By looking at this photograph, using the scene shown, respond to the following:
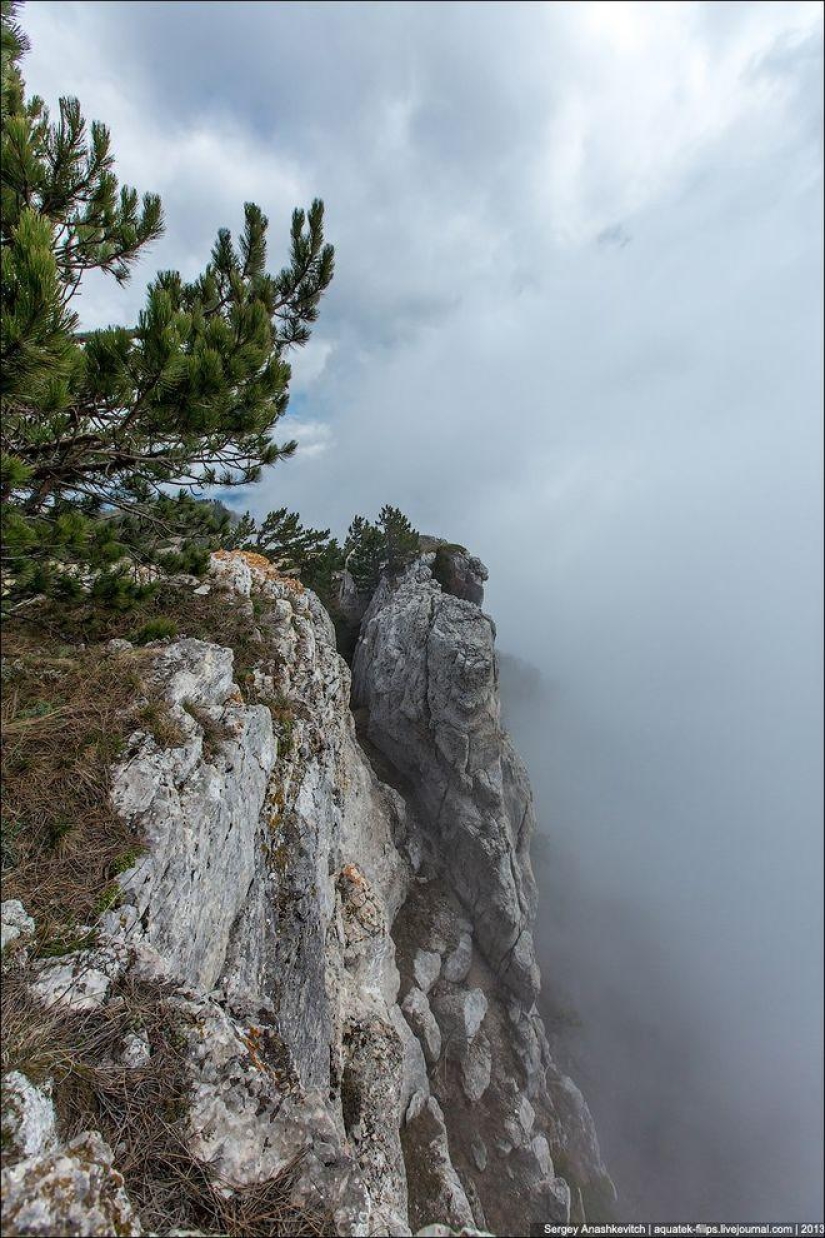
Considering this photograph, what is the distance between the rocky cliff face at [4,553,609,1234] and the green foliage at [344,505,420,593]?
2518 mm

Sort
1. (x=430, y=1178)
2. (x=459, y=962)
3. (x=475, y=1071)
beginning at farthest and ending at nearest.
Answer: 1. (x=459, y=962)
2. (x=475, y=1071)
3. (x=430, y=1178)

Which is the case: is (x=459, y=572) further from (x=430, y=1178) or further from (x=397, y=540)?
(x=430, y=1178)

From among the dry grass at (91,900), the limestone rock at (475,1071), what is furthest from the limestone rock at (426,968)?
the dry grass at (91,900)

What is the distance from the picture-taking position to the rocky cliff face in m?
4.18

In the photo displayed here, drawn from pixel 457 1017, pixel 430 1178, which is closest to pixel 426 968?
pixel 457 1017

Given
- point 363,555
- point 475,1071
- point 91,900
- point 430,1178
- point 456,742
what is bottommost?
point 475,1071

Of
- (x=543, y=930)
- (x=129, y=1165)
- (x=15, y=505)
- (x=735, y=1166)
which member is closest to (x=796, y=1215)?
(x=735, y=1166)

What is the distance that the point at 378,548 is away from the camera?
35750 mm

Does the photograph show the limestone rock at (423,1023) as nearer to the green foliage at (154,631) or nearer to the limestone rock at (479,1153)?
the limestone rock at (479,1153)

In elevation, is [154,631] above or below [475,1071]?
above

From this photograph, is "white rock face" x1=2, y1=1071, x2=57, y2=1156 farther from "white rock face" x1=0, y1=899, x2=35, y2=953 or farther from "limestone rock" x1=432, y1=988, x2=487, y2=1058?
"limestone rock" x1=432, y1=988, x2=487, y2=1058

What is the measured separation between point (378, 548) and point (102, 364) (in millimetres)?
30452

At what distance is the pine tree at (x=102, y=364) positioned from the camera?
4699mm

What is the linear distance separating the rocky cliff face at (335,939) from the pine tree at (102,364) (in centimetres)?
267
